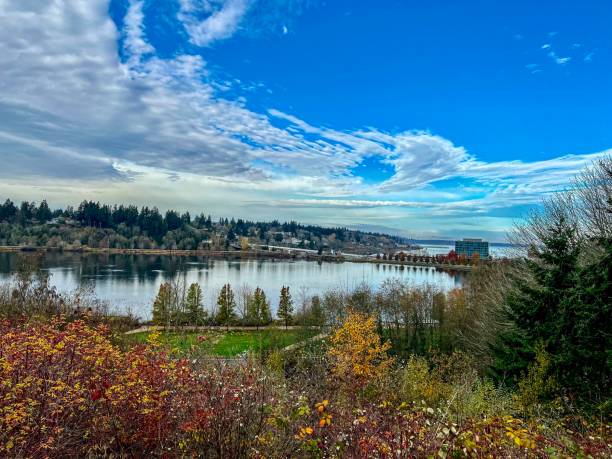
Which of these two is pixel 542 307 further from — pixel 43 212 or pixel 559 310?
pixel 43 212

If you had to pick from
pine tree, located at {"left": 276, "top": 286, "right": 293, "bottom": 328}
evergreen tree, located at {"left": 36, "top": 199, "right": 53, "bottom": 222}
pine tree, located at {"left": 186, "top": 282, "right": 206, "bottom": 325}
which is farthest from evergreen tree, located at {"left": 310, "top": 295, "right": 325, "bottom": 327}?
evergreen tree, located at {"left": 36, "top": 199, "right": 53, "bottom": 222}

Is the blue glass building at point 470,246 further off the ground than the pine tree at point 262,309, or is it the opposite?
the blue glass building at point 470,246

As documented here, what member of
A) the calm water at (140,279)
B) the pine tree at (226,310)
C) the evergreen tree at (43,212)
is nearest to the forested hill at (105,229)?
the evergreen tree at (43,212)

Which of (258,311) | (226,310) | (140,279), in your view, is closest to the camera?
(226,310)

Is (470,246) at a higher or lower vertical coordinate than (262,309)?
higher

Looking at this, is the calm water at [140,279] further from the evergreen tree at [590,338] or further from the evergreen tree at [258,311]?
the evergreen tree at [590,338]

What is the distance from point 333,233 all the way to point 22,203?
98619 millimetres

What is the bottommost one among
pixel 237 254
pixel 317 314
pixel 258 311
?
pixel 258 311

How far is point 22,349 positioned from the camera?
14.5 feet

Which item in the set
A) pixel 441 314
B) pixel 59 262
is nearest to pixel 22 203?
pixel 59 262

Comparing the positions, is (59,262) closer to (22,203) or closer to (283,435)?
(22,203)

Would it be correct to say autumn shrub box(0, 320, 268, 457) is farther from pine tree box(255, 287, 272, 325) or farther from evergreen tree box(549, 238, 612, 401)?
pine tree box(255, 287, 272, 325)

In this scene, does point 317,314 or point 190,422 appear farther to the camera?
point 317,314

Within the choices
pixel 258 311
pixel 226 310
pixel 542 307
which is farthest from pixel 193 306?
pixel 542 307
